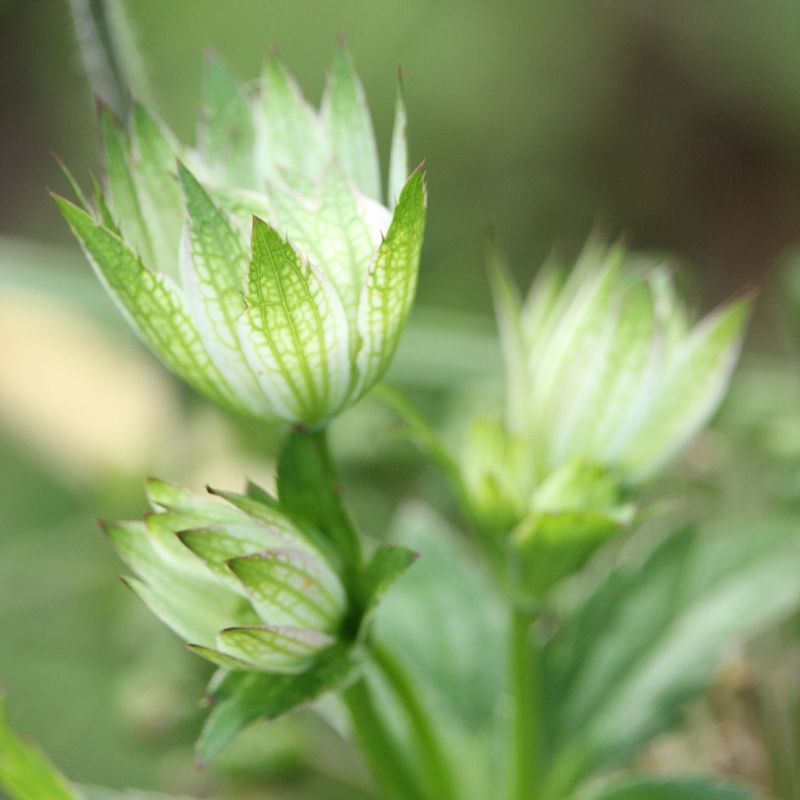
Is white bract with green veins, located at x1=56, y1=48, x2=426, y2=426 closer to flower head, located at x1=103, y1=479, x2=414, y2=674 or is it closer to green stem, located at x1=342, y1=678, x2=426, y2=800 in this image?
flower head, located at x1=103, y1=479, x2=414, y2=674

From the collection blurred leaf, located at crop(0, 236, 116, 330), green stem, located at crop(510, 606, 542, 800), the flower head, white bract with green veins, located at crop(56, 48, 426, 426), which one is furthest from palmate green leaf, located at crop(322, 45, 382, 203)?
blurred leaf, located at crop(0, 236, 116, 330)

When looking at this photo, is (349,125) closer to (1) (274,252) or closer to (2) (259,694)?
(1) (274,252)

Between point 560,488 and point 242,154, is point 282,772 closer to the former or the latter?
point 560,488

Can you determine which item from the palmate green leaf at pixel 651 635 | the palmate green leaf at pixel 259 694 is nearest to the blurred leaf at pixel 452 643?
the palmate green leaf at pixel 651 635

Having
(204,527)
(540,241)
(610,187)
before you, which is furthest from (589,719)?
(610,187)

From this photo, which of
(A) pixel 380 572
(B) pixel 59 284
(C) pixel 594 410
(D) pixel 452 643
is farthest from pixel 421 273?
(A) pixel 380 572
